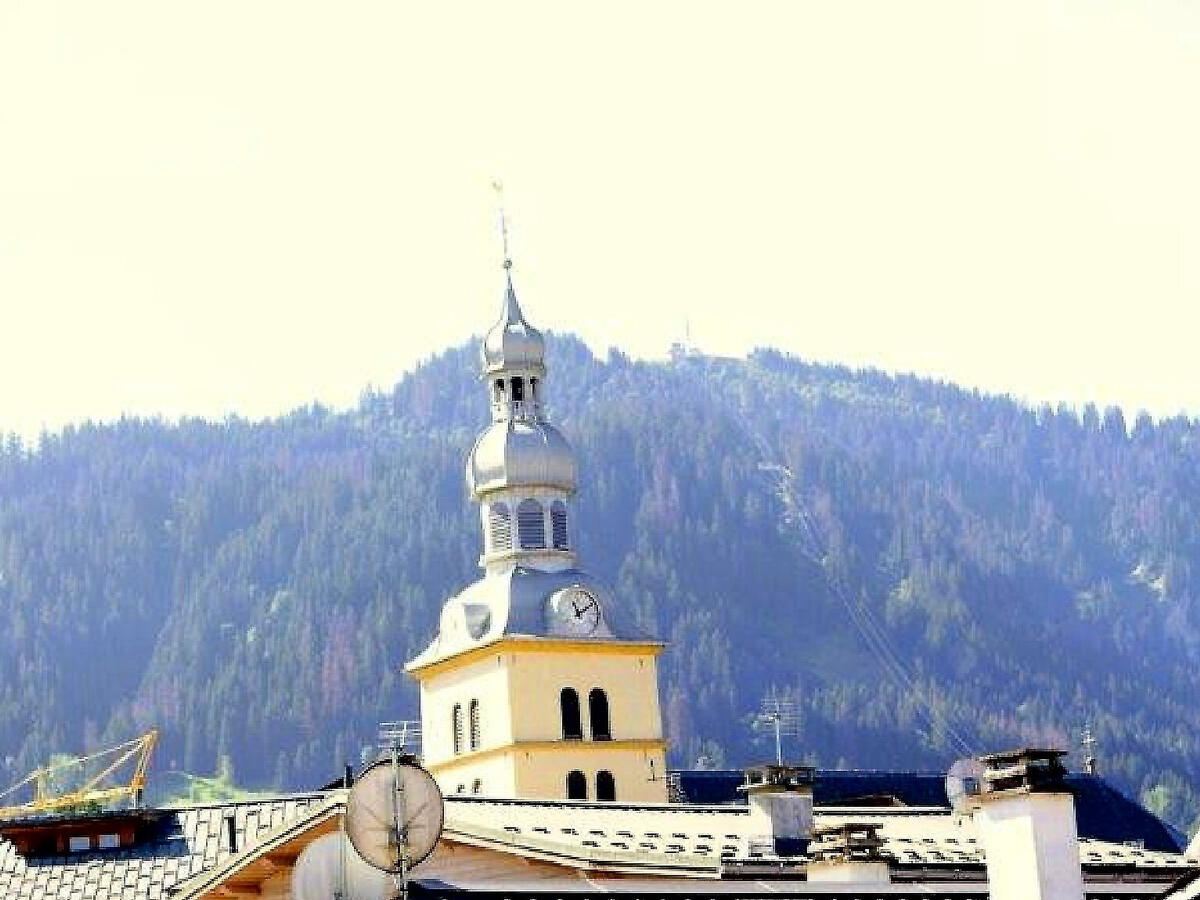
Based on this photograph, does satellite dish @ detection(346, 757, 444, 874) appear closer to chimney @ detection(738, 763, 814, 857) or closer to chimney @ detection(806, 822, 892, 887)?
chimney @ detection(806, 822, 892, 887)

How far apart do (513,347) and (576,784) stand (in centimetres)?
1423

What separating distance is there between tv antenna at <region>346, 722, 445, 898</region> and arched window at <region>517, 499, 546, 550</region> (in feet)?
208

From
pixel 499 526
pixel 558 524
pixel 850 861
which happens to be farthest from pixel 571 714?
pixel 850 861

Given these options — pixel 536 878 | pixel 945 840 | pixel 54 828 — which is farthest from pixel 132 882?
pixel 536 878

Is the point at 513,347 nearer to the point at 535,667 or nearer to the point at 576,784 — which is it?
the point at 535,667

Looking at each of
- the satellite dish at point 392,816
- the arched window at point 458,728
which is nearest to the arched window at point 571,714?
the arched window at point 458,728

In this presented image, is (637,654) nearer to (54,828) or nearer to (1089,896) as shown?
(54,828)

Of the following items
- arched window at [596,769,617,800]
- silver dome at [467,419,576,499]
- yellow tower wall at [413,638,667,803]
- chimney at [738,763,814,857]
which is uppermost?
silver dome at [467,419,576,499]

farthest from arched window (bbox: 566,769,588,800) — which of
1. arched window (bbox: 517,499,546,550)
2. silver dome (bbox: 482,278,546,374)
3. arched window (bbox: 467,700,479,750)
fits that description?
silver dome (bbox: 482,278,546,374)

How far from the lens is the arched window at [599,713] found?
96.6m

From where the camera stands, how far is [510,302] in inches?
4146

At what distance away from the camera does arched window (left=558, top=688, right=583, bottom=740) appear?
316ft

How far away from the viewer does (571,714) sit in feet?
317

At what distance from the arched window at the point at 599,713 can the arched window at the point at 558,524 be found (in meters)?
4.42
